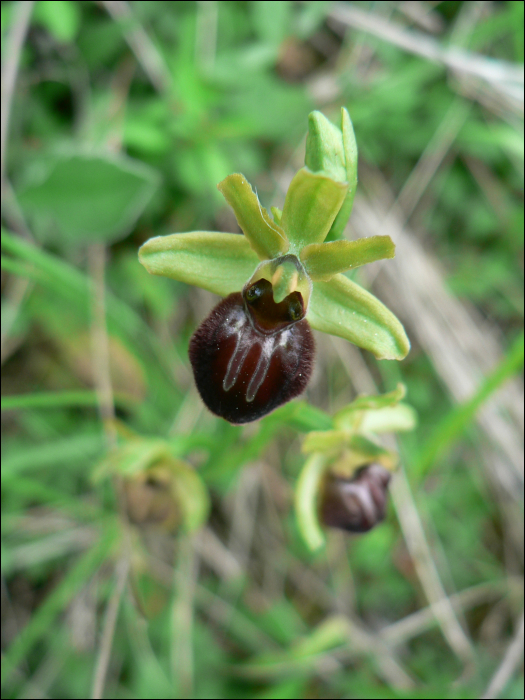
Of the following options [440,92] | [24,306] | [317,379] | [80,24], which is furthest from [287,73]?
[24,306]

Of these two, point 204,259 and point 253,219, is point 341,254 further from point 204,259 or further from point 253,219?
point 204,259

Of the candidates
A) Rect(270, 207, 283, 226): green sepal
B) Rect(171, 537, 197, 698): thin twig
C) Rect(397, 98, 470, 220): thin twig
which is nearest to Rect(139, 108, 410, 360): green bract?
Rect(270, 207, 283, 226): green sepal

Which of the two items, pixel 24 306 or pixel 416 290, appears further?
pixel 416 290

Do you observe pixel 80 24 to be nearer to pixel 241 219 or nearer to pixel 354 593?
pixel 241 219

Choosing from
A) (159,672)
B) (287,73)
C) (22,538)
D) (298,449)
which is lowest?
(159,672)

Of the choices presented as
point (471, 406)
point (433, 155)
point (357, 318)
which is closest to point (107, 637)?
point (357, 318)

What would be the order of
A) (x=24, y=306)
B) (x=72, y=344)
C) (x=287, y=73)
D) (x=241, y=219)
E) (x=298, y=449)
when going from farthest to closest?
(x=287, y=73), (x=298, y=449), (x=72, y=344), (x=24, y=306), (x=241, y=219)

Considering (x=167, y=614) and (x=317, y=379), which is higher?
(x=317, y=379)

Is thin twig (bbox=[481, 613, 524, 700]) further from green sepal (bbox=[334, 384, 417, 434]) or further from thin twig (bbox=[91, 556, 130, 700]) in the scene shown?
thin twig (bbox=[91, 556, 130, 700])
